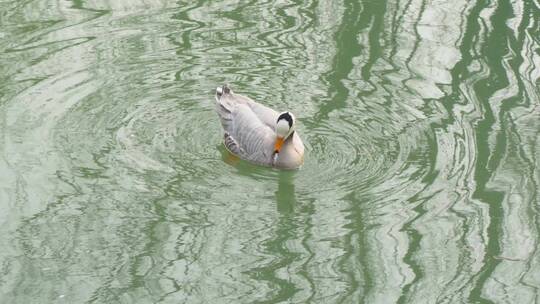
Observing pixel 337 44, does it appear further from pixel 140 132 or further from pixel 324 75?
pixel 140 132

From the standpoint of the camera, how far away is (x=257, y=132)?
9.55 m

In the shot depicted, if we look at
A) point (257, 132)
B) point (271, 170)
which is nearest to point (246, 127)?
point (257, 132)

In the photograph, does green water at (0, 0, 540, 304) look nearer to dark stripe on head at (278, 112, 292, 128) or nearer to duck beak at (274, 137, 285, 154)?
duck beak at (274, 137, 285, 154)

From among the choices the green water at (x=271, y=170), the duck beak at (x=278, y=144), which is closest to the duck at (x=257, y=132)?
the duck beak at (x=278, y=144)

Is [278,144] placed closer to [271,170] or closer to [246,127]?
[271,170]

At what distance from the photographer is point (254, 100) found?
10328mm

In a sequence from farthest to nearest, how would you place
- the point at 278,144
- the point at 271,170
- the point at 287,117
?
the point at 271,170 → the point at 278,144 → the point at 287,117

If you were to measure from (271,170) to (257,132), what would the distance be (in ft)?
1.32

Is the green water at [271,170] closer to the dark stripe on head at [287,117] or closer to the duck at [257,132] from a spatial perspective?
the duck at [257,132]

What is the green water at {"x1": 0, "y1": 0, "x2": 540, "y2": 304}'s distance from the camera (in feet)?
25.5

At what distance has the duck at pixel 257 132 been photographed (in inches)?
359

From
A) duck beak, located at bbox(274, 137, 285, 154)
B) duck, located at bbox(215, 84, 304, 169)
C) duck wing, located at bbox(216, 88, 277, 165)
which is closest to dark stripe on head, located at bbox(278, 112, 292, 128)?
duck, located at bbox(215, 84, 304, 169)

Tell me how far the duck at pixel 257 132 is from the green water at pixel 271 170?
0.12 meters

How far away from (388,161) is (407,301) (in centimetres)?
187
